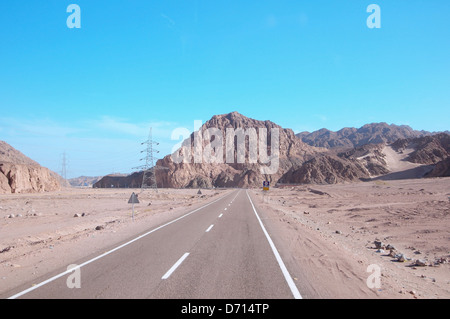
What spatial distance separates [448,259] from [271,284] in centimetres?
661

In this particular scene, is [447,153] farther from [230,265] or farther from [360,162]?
[230,265]

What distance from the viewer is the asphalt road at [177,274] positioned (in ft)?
18.3

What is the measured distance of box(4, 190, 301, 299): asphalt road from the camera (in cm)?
557

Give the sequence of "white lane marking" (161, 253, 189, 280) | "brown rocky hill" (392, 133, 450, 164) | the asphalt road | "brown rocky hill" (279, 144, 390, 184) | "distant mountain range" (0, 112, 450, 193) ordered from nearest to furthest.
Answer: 1. the asphalt road
2. "white lane marking" (161, 253, 189, 280)
3. "distant mountain range" (0, 112, 450, 193)
4. "brown rocky hill" (279, 144, 390, 184)
5. "brown rocky hill" (392, 133, 450, 164)

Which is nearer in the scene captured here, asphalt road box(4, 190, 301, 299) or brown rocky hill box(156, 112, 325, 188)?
asphalt road box(4, 190, 301, 299)

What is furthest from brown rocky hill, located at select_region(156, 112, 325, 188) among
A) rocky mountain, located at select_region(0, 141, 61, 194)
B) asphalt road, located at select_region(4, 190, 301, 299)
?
asphalt road, located at select_region(4, 190, 301, 299)

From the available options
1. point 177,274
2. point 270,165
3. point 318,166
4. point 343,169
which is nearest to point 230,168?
point 270,165

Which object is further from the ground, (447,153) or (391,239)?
(447,153)

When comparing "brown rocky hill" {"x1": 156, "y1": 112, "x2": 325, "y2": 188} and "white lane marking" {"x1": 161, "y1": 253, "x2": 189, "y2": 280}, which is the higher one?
"brown rocky hill" {"x1": 156, "y1": 112, "x2": 325, "y2": 188}

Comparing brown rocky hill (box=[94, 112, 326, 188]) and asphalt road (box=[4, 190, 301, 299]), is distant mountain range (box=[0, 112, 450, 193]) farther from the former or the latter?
asphalt road (box=[4, 190, 301, 299])

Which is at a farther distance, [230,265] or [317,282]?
[230,265]
